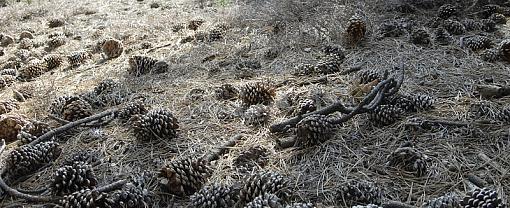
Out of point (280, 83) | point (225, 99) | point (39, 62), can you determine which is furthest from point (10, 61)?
point (280, 83)

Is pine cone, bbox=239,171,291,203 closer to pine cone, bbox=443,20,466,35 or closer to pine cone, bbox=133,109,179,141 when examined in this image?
pine cone, bbox=133,109,179,141

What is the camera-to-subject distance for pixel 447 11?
13.0ft

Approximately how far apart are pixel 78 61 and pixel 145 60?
0.87 metres

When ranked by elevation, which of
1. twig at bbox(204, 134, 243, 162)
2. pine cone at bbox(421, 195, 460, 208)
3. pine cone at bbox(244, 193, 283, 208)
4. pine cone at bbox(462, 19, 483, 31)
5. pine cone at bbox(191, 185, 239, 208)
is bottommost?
twig at bbox(204, 134, 243, 162)

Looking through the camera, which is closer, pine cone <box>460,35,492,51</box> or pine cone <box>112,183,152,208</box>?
pine cone <box>112,183,152,208</box>

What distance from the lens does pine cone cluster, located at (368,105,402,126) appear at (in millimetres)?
2303

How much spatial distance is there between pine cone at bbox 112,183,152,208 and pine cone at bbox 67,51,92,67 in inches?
99.2

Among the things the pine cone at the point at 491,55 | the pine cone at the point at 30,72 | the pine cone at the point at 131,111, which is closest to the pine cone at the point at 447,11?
the pine cone at the point at 491,55

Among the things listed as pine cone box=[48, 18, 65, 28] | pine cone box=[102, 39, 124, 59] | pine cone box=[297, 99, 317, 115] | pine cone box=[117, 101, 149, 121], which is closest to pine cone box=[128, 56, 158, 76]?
pine cone box=[102, 39, 124, 59]

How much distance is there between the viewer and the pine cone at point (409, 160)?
191 centimetres

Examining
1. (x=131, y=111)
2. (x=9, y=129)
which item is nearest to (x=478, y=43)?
(x=131, y=111)

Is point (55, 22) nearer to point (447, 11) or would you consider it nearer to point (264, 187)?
point (447, 11)

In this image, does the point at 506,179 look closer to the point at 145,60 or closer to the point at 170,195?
the point at 170,195

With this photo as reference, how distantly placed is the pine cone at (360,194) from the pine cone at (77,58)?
10.3 feet
